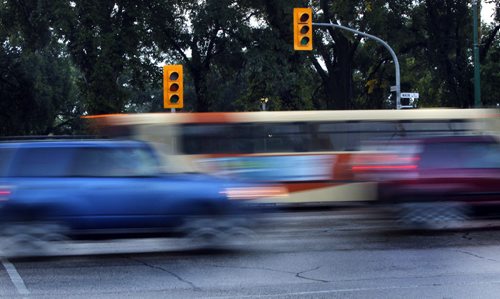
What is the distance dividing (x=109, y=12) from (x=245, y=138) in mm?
19050

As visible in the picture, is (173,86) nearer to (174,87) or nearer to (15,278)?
(174,87)

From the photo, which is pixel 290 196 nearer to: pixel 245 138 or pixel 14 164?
pixel 245 138

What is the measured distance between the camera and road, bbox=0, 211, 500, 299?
25.0 ft

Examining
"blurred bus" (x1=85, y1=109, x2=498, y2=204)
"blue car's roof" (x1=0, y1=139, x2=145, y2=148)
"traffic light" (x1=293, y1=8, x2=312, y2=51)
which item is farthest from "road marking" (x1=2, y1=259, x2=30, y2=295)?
"traffic light" (x1=293, y1=8, x2=312, y2=51)

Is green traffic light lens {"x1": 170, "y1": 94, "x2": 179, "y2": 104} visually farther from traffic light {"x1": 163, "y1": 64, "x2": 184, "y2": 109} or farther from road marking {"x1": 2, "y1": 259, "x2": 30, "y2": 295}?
road marking {"x1": 2, "y1": 259, "x2": 30, "y2": 295}

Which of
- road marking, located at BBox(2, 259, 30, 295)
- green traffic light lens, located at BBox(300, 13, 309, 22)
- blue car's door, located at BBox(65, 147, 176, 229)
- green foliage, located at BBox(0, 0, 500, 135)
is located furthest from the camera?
green foliage, located at BBox(0, 0, 500, 135)

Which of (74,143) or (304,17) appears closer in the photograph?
(74,143)

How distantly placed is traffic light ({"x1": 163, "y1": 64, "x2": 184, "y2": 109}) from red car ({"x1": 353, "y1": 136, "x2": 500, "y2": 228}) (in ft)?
21.4

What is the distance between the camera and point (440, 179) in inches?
468

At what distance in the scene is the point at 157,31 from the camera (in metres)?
35.3

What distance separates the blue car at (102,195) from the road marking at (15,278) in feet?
1.23

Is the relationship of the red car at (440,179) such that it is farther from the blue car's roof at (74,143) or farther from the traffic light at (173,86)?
the traffic light at (173,86)

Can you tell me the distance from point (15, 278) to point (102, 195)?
180cm

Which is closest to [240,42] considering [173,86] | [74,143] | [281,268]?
[173,86]
